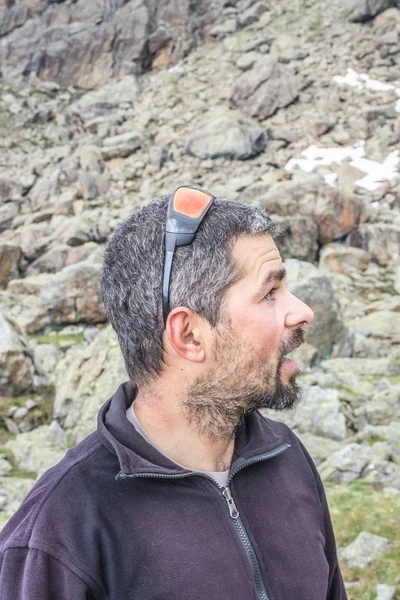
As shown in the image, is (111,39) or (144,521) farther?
(111,39)

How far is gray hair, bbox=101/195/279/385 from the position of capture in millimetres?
2311

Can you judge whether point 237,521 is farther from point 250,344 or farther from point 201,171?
point 201,171

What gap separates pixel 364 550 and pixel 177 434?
4949 millimetres

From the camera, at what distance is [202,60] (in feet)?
190

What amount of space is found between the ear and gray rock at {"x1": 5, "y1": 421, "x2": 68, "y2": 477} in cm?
846

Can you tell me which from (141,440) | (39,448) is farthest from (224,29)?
(141,440)

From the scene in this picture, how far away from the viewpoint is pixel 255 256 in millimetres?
2402

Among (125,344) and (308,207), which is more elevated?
(125,344)

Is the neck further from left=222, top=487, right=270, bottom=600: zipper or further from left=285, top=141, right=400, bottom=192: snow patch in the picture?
left=285, top=141, right=400, bottom=192: snow patch

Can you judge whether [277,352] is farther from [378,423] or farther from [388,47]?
[388,47]

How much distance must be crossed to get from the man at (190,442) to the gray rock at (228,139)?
137 ft

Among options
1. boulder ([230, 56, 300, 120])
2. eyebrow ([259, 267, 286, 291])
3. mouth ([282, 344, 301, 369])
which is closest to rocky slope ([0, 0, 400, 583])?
boulder ([230, 56, 300, 120])

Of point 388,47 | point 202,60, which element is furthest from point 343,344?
point 202,60

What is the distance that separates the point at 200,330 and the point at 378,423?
34.7 ft
